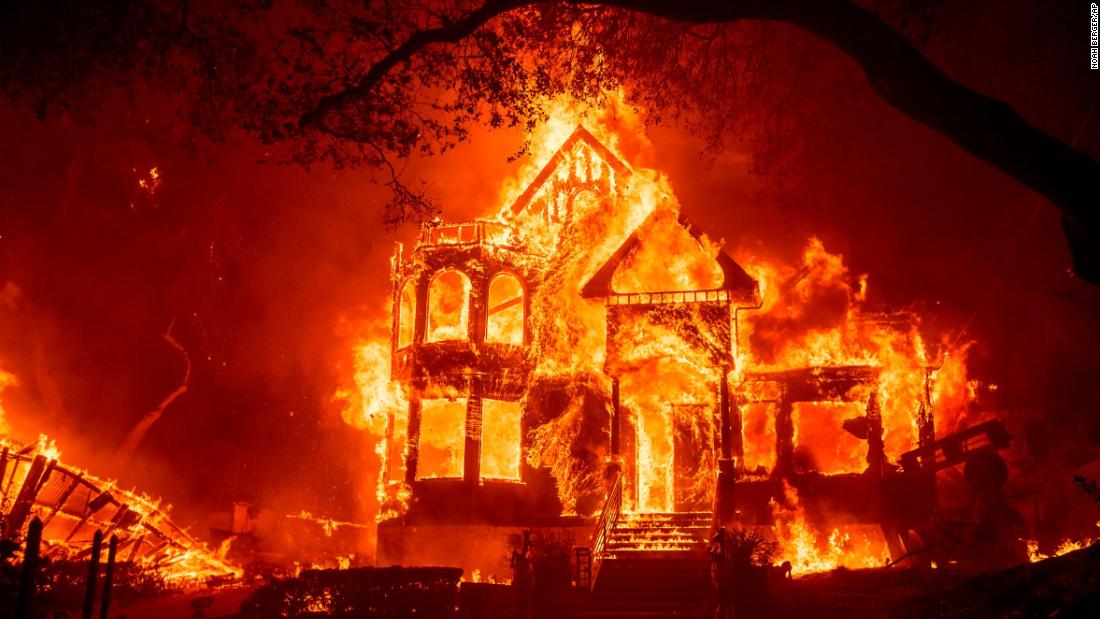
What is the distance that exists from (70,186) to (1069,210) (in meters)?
36.6

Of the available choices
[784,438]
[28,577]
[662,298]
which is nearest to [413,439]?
[662,298]

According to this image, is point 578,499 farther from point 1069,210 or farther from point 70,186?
point 70,186

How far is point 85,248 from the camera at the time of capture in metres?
36.2

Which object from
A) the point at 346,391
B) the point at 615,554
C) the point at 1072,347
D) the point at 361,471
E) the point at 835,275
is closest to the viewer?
the point at 615,554

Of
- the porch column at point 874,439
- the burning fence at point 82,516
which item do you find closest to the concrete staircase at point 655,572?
the porch column at point 874,439

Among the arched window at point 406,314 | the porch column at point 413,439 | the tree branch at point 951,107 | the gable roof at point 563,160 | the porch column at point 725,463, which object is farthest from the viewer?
the gable roof at point 563,160

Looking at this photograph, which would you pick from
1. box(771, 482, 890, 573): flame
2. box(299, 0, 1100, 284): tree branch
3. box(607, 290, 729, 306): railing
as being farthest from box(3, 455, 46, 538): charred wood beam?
box(299, 0, 1100, 284): tree branch

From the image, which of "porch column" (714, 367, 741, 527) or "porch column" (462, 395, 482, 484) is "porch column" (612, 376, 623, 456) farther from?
"porch column" (462, 395, 482, 484)

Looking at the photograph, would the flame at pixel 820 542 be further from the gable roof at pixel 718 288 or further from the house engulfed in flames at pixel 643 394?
the gable roof at pixel 718 288

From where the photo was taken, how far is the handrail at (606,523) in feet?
67.6

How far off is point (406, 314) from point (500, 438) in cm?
537

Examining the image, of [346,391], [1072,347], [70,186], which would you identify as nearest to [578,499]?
[346,391]

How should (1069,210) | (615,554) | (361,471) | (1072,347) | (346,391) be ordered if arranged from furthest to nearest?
1. (361,471)
2. (346,391)
3. (1072,347)
4. (615,554)
5. (1069,210)

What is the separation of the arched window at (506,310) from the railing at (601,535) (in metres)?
8.58
